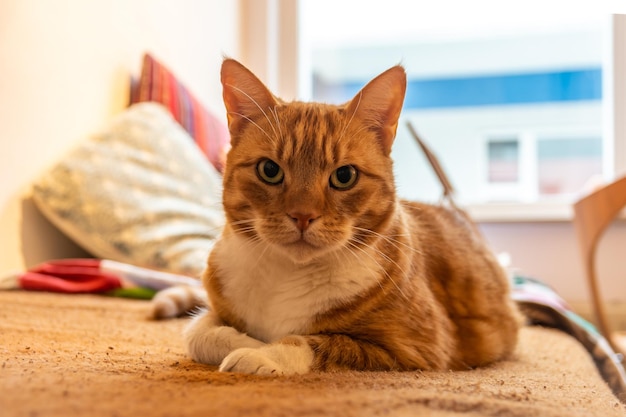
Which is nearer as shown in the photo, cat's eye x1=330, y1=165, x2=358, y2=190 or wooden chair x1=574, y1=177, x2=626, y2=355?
cat's eye x1=330, y1=165, x2=358, y2=190

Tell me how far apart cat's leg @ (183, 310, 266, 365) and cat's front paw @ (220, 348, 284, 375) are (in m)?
0.09

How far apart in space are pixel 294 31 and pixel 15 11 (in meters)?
2.23

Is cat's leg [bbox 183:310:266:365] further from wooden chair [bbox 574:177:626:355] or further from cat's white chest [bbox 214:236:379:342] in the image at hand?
wooden chair [bbox 574:177:626:355]

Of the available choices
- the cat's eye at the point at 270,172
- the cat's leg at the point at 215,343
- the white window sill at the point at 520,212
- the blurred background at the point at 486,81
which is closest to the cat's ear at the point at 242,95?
the cat's eye at the point at 270,172

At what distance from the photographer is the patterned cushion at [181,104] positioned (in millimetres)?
2350

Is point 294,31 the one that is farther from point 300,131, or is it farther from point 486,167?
point 300,131

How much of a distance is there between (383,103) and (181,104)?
58.7 inches

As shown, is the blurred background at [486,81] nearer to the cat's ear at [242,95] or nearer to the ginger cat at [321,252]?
the cat's ear at [242,95]

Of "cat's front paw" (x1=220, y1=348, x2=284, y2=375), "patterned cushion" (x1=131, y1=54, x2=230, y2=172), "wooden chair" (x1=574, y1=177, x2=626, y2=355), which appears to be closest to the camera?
"cat's front paw" (x1=220, y1=348, x2=284, y2=375)

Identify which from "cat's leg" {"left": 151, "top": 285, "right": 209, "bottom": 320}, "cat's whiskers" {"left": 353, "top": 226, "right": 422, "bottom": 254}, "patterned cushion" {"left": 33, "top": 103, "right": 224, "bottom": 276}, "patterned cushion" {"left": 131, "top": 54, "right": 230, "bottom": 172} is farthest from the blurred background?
"cat's whiskers" {"left": 353, "top": 226, "right": 422, "bottom": 254}

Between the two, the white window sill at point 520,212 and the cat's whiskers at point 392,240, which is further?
the white window sill at point 520,212

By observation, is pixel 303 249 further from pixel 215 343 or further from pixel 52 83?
pixel 52 83

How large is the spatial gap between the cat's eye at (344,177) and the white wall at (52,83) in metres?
1.05

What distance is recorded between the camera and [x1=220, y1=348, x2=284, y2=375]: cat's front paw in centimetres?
85
